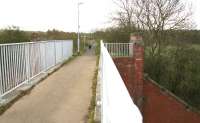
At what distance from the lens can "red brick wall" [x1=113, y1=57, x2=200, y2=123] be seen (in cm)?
1625

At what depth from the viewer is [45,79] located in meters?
11.6

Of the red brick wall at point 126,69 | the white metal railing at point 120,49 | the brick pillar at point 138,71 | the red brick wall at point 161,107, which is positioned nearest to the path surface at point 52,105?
the red brick wall at point 161,107

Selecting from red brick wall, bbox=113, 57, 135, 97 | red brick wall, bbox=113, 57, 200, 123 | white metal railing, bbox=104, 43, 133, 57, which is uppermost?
white metal railing, bbox=104, 43, 133, 57

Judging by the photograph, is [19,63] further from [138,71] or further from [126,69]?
[126,69]

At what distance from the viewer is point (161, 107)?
55.2 ft

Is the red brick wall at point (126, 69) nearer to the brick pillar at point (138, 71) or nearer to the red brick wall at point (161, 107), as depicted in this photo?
the red brick wall at point (161, 107)

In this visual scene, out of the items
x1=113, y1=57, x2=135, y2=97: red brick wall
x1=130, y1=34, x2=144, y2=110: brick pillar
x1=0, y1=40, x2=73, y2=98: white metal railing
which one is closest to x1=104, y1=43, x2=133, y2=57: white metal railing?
x1=113, y1=57, x2=135, y2=97: red brick wall

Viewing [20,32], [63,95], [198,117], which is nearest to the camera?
[63,95]

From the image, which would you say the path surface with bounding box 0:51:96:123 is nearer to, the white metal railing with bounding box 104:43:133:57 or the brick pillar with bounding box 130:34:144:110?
the brick pillar with bounding box 130:34:144:110

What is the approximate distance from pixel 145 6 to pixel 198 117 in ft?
38.9

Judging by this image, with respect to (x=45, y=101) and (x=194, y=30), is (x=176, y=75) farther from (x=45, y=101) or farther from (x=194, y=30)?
(x=45, y=101)

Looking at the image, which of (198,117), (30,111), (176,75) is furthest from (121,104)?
(176,75)

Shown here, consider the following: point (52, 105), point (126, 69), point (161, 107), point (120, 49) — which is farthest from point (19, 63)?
point (120, 49)

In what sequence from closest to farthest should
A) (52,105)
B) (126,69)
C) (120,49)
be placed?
(52,105) → (126,69) → (120,49)
